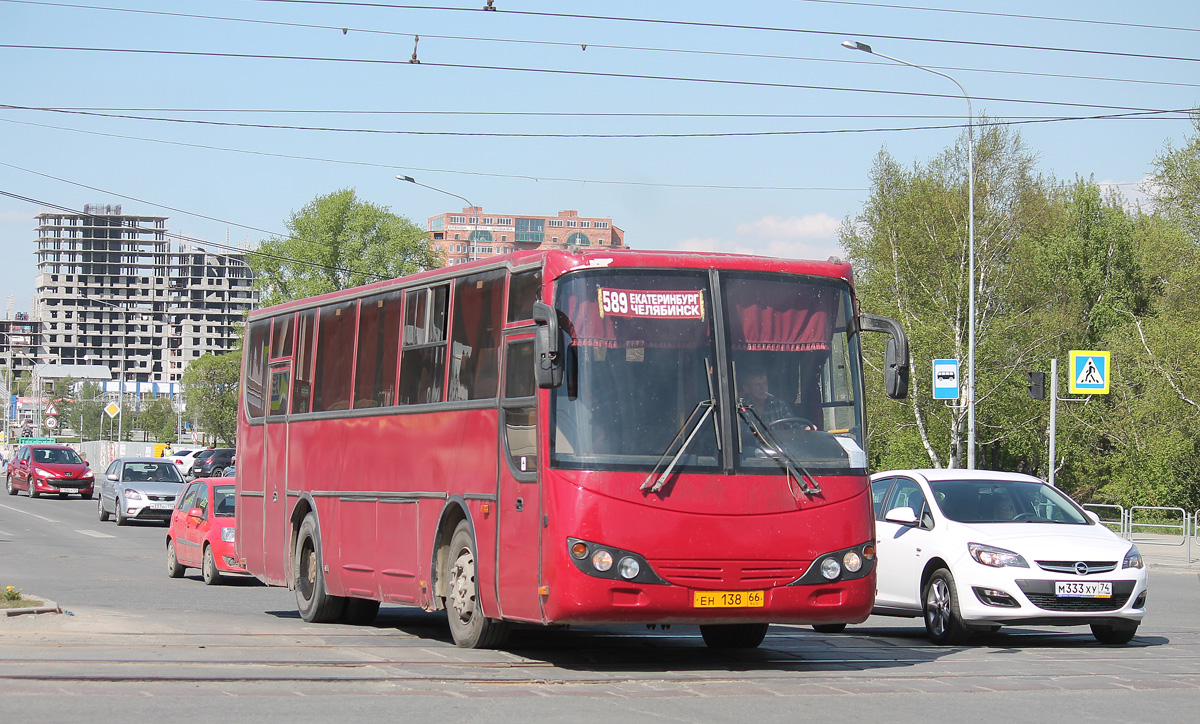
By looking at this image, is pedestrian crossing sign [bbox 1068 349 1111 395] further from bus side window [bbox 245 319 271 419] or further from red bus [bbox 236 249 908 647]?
red bus [bbox 236 249 908 647]

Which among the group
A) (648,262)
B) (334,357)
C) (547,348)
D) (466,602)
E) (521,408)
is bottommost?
(466,602)

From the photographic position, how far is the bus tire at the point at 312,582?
14.0 metres

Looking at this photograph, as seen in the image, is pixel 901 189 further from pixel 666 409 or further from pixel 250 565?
pixel 666 409

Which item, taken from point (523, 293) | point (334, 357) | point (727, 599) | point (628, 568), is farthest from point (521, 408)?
point (334, 357)

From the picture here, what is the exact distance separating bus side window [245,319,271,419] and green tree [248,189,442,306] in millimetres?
77739

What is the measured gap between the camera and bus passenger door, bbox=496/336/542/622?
9875mm

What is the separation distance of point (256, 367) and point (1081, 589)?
935 cm

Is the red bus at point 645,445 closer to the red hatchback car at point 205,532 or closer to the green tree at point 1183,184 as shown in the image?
the red hatchback car at point 205,532

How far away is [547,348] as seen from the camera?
31.4 feet

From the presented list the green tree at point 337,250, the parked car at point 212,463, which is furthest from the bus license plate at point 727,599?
the green tree at point 337,250

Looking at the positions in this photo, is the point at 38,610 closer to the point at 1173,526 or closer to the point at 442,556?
the point at 442,556

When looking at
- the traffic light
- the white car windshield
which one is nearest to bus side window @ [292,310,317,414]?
the white car windshield

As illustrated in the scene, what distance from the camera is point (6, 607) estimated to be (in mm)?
12664

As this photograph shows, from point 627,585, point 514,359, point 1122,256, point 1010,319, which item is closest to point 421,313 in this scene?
point 514,359
